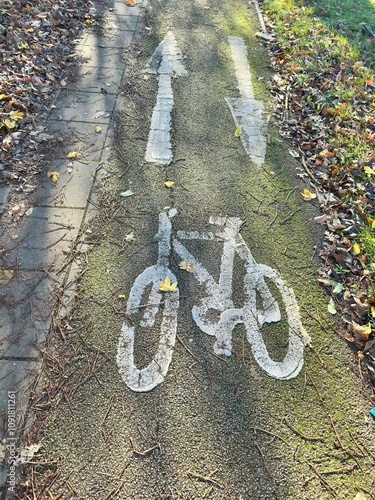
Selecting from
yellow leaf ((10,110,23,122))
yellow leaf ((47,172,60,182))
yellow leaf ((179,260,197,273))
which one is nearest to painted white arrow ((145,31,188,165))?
yellow leaf ((47,172,60,182))

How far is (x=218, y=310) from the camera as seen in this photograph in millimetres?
2594

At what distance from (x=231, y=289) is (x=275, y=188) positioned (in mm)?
1451

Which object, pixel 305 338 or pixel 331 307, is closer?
pixel 305 338

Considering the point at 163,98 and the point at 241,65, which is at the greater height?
the point at 241,65

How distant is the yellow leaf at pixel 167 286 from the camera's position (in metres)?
2.64

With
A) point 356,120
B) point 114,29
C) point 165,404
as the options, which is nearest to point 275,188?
point 356,120

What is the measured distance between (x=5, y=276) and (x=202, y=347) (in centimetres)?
168

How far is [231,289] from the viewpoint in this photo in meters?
2.73

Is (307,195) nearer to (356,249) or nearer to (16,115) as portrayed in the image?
(356,249)

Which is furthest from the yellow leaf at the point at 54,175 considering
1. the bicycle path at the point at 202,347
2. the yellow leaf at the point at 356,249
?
the yellow leaf at the point at 356,249

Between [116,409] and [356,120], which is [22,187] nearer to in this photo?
[116,409]

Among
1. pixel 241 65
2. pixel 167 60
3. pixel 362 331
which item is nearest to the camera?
pixel 362 331

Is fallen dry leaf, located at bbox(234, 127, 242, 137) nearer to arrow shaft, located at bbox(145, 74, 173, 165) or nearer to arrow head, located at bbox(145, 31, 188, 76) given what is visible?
arrow shaft, located at bbox(145, 74, 173, 165)

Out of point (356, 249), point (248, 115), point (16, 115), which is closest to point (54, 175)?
point (16, 115)
